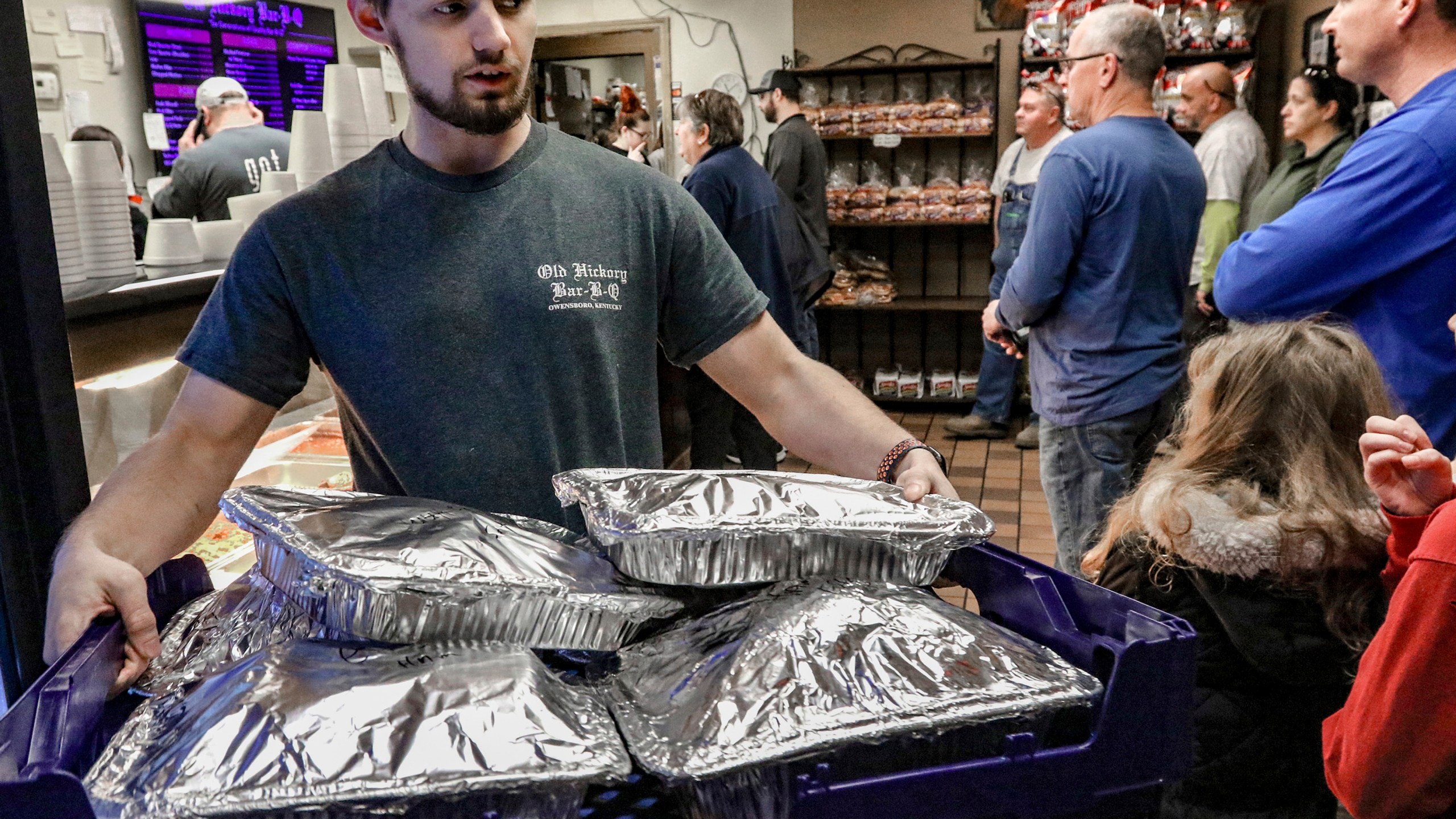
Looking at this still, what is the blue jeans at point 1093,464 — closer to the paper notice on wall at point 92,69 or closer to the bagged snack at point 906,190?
the bagged snack at point 906,190

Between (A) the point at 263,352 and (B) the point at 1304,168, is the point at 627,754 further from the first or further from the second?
(B) the point at 1304,168

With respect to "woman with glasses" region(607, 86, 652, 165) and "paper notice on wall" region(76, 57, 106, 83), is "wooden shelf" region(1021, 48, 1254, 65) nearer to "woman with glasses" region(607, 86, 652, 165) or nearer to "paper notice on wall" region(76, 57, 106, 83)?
"woman with glasses" region(607, 86, 652, 165)

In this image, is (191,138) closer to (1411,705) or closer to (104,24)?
(104,24)

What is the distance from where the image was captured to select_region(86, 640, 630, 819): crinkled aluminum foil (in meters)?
0.62

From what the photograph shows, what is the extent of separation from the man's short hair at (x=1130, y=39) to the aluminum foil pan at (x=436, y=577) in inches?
91.7

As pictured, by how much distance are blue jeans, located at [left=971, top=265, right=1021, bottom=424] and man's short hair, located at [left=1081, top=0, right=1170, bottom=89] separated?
9.50ft

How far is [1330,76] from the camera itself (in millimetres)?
4105

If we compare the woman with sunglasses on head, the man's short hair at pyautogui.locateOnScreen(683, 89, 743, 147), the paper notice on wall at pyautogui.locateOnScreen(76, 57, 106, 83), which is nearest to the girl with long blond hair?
the man's short hair at pyautogui.locateOnScreen(683, 89, 743, 147)

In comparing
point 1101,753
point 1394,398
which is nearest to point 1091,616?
point 1101,753

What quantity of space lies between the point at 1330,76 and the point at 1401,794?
12.2 ft

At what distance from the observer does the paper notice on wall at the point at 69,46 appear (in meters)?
5.38

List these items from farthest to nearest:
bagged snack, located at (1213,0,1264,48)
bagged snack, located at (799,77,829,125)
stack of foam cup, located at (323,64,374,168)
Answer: bagged snack, located at (799,77,829,125) < bagged snack, located at (1213,0,1264,48) < stack of foam cup, located at (323,64,374,168)

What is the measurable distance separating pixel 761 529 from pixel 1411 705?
2.65ft

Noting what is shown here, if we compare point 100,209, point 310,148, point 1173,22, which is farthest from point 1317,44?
point 100,209
